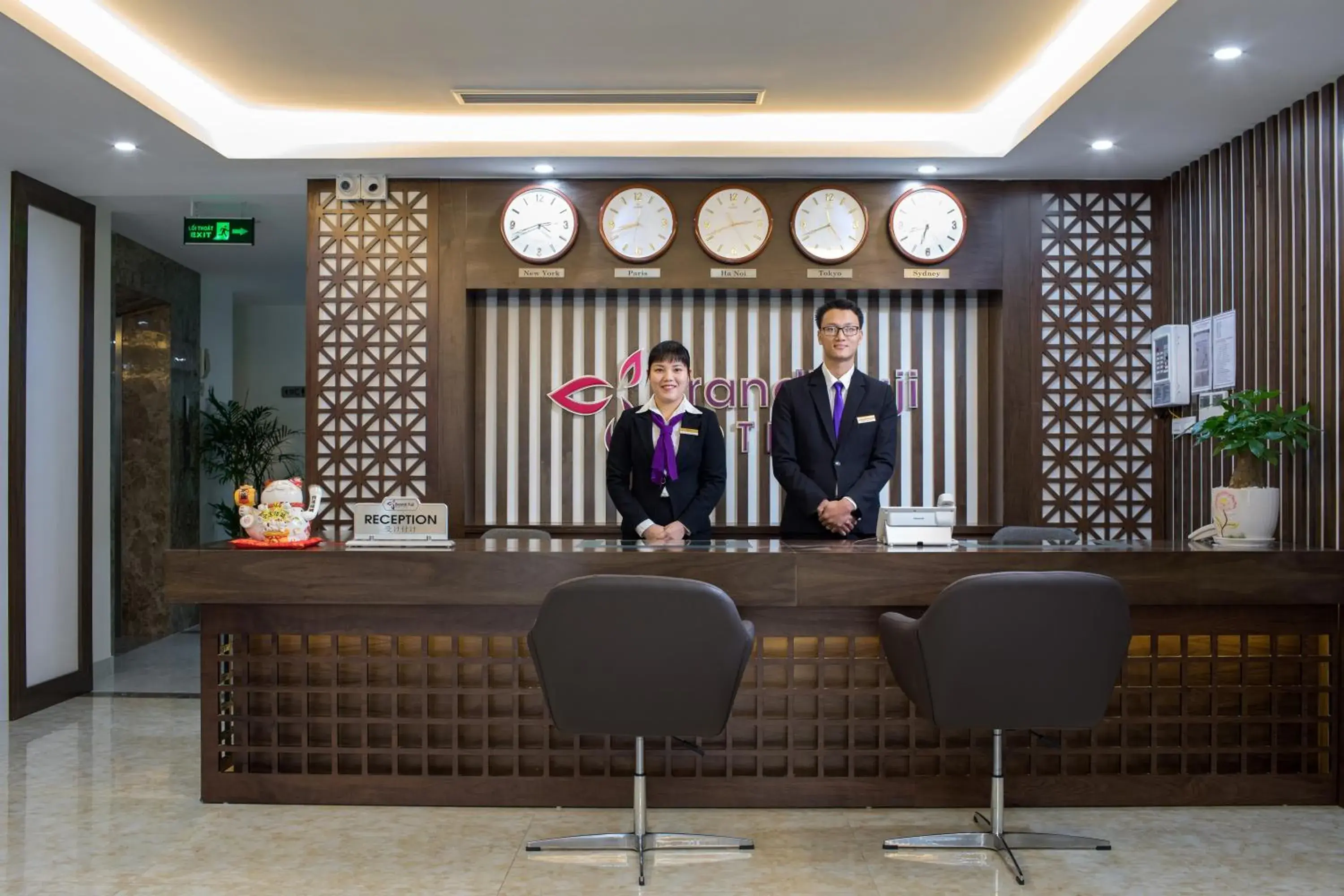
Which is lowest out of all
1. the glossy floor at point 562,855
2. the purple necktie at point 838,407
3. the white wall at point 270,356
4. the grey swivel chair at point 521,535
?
the glossy floor at point 562,855

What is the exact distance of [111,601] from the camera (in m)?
7.29

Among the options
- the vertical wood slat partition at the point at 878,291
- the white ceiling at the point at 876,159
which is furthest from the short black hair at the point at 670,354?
the white ceiling at the point at 876,159

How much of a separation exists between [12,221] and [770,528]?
173 inches

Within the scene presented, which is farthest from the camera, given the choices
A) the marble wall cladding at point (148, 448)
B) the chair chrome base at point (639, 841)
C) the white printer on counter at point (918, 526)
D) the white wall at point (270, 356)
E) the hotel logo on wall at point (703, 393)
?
the white wall at point (270, 356)

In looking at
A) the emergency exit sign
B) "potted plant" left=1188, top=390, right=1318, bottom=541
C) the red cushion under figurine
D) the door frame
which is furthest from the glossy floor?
the emergency exit sign

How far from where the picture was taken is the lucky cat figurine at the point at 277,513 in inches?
151

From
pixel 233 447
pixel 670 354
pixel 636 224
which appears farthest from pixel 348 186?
pixel 233 447

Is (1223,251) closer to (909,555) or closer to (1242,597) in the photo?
(1242,597)

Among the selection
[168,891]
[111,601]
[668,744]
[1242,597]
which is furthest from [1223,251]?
[111,601]

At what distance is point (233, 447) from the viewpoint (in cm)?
896

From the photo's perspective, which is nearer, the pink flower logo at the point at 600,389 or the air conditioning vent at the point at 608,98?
the air conditioning vent at the point at 608,98

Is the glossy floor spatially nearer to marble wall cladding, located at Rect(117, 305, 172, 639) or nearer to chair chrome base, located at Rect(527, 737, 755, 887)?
A: chair chrome base, located at Rect(527, 737, 755, 887)

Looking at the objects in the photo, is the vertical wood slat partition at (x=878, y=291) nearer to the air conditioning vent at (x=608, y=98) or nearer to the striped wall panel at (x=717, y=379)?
the striped wall panel at (x=717, y=379)

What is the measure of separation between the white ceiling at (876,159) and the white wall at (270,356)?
12.5 ft
